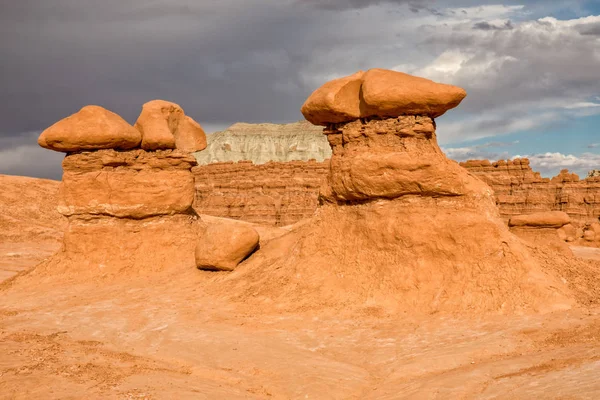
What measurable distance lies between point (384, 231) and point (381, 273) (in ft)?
2.24

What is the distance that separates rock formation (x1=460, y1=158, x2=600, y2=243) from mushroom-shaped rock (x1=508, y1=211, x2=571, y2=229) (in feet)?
69.7

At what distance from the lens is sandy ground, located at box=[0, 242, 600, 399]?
15.9ft

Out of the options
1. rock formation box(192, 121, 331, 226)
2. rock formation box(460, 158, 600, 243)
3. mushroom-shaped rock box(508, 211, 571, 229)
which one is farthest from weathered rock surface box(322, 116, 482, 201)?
rock formation box(192, 121, 331, 226)

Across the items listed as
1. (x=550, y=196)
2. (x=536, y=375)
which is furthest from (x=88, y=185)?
(x=550, y=196)

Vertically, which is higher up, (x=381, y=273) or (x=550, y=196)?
(x=550, y=196)

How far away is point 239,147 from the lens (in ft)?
322

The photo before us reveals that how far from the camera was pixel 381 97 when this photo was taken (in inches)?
346

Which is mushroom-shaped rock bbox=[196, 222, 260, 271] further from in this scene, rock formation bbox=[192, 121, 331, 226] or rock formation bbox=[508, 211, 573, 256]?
rock formation bbox=[192, 121, 331, 226]

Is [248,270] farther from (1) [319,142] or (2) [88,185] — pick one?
(1) [319,142]

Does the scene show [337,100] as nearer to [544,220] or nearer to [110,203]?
[110,203]

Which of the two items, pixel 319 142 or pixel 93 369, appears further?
pixel 319 142

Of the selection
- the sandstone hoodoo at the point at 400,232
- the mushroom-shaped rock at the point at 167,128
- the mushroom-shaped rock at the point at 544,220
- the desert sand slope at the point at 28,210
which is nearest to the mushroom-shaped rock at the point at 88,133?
the mushroom-shaped rock at the point at 167,128

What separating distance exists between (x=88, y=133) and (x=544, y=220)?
42.1 feet

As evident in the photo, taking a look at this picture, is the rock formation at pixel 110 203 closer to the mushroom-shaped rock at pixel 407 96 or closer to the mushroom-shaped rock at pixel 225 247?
the mushroom-shaped rock at pixel 225 247
